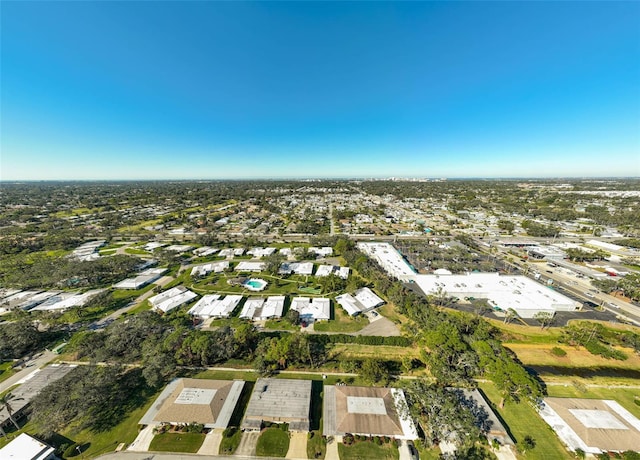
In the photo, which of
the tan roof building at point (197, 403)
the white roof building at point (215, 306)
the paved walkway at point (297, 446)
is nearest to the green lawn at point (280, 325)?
the white roof building at point (215, 306)

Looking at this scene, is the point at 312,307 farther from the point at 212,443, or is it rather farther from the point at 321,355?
the point at 212,443

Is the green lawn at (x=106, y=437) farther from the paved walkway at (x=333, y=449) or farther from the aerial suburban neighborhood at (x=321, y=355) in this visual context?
the paved walkway at (x=333, y=449)

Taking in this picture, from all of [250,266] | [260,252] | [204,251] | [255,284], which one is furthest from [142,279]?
[260,252]

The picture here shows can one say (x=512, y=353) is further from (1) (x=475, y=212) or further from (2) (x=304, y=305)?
(1) (x=475, y=212)

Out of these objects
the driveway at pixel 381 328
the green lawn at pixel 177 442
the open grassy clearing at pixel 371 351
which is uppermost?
the driveway at pixel 381 328

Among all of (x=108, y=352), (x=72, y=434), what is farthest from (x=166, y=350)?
(x=72, y=434)
